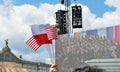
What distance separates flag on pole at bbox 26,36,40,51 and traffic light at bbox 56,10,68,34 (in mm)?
5481

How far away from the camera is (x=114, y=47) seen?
16719 mm

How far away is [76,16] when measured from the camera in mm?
22891

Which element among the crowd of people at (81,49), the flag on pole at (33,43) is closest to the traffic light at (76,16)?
the crowd of people at (81,49)

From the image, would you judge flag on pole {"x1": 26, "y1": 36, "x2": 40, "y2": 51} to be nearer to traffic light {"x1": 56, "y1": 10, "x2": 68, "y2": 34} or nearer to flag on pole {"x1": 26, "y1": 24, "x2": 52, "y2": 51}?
flag on pole {"x1": 26, "y1": 24, "x2": 52, "y2": 51}

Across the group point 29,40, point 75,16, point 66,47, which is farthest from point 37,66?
point 29,40

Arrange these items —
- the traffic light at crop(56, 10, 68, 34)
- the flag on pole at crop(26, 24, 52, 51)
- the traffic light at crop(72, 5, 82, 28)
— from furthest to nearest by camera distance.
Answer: the traffic light at crop(72, 5, 82, 28), the traffic light at crop(56, 10, 68, 34), the flag on pole at crop(26, 24, 52, 51)

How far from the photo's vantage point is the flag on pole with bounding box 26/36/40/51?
14.6 meters

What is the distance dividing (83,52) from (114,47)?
1.78m

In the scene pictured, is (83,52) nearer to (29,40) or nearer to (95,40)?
(95,40)

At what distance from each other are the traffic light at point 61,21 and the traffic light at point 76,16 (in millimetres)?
495

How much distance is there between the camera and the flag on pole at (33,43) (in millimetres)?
14556

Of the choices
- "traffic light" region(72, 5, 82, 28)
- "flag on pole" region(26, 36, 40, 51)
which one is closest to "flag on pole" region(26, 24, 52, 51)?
"flag on pole" region(26, 36, 40, 51)

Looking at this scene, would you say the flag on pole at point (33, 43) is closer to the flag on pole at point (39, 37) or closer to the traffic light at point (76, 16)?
the flag on pole at point (39, 37)

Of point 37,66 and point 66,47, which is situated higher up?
point 66,47
